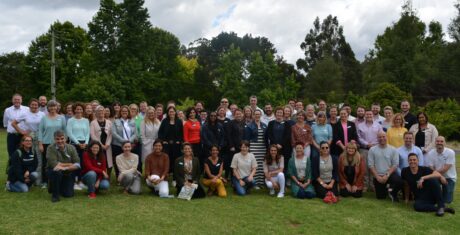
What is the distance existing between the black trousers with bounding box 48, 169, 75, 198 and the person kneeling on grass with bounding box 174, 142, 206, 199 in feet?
7.07

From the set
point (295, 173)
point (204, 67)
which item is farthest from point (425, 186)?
point (204, 67)

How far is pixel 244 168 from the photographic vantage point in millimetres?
9477

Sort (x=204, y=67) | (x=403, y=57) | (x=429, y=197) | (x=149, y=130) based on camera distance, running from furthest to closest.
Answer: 1. (x=204, y=67)
2. (x=403, y=57)
3. (x=149, y=130)
4. (x=429, y=197)

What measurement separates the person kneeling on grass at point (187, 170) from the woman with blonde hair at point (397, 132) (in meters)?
4.44

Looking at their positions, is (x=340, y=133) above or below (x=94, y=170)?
above

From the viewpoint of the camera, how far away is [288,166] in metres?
9.34

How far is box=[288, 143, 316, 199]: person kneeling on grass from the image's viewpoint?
903 cm

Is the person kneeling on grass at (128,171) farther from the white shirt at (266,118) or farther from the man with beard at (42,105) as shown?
the white shirt at (266,118)

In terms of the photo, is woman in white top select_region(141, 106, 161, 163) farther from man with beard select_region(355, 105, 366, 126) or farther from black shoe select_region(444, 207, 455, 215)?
black shoe select_region(444, 207, 455, 215)

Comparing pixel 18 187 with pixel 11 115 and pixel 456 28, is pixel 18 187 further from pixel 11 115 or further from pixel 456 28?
pixel 456 28

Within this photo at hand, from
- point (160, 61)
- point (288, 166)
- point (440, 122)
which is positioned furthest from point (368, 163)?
point (160, 61)

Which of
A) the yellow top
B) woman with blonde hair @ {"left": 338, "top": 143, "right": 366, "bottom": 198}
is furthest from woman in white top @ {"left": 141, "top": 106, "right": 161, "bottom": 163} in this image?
the yellow top

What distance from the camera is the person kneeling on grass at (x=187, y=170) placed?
29.3 ft

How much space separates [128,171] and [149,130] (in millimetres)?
1224
